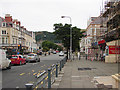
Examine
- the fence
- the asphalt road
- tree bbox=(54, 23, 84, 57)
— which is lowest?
the asphalt road

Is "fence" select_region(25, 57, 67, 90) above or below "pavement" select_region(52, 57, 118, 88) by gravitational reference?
above

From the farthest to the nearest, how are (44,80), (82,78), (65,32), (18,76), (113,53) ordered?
(65,32) → (113,53) → (18,76) → (82,78) → (44,80)

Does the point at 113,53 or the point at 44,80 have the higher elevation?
the point at 113,53

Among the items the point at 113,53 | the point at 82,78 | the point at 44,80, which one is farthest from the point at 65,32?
the point at 44,80

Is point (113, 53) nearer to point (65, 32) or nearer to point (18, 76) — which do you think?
point (65, 32)

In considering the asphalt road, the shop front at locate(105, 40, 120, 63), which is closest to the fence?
the asphalt road

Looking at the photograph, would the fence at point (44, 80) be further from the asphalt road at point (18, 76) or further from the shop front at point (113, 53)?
the shop front at point (113, 53)

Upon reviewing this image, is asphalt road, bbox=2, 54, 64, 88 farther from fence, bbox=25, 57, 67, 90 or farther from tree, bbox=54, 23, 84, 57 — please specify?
tree, bbox=54, 23, 84, 57

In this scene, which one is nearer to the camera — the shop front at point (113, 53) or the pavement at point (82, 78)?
the pavement at point (82, 78)

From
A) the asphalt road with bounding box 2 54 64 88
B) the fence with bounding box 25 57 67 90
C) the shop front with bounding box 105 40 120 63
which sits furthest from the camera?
the shop front with bounding box 105 40 120 63

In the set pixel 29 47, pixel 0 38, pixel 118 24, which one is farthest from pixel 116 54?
pixel 29 47

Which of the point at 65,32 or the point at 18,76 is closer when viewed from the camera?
the point at 18,76

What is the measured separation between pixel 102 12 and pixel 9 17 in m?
35.2

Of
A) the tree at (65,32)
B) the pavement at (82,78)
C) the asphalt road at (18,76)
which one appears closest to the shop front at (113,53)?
the tree at (65,32)
